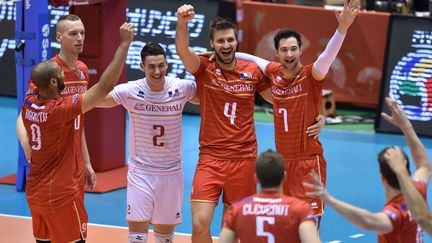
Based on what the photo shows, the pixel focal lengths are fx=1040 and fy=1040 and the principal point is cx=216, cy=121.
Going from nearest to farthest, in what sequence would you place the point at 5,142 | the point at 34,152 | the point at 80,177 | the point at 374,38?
the point at 34,152
the point at 80,177
the point at 5,142
the point at 374,38

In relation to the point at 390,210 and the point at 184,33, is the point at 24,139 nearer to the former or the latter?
the point at 184,33

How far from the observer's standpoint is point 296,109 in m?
9.91

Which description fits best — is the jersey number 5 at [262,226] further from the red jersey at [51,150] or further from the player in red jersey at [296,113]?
the player in red jersey at [296,113]

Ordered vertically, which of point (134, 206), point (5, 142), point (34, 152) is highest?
point (34, 152)

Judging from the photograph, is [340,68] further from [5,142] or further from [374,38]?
[5,142]

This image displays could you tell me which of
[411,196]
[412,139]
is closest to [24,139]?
[412,139]

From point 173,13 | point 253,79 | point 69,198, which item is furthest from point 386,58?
point 69,198

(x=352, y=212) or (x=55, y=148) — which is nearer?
(x=352, y=212)

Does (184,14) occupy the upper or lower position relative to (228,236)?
upper

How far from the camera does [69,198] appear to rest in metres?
9.15

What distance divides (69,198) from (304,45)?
1103 centimetres

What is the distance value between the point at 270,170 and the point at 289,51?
2.92 metres

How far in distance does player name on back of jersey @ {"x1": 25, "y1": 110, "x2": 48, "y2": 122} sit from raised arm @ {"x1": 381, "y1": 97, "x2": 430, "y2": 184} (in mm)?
2882

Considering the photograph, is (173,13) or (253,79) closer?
(253,79)
